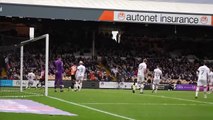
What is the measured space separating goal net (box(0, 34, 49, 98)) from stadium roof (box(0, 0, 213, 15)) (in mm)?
4579

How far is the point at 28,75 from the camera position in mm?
39625

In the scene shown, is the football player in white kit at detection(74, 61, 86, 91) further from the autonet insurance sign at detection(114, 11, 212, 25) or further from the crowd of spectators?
the autonet insurance sign at detection(114, 11, 212, 25)

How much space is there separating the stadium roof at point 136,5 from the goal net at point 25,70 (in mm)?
4579

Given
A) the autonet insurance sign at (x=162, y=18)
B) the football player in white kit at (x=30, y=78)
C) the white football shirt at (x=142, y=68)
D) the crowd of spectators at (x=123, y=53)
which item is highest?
the autonet insurance sign at (x=162, y=18)

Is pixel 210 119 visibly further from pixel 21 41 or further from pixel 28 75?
pixel 28 75

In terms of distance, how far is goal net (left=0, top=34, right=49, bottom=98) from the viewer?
25.8m

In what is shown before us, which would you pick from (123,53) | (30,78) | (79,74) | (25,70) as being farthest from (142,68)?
Result: (123,53)

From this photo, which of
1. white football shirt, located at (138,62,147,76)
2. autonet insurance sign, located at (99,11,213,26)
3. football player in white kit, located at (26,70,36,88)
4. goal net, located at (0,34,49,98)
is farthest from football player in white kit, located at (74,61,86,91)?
autonet insurance sign, located at (99,11,213,26)

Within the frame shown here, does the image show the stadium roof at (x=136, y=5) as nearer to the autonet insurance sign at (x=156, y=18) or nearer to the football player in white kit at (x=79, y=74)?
the autonet insurance sign at (x=156, y=18)

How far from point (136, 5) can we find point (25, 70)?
19.2 meters

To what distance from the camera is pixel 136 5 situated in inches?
2233

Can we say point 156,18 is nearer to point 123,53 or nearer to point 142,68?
point 123,53

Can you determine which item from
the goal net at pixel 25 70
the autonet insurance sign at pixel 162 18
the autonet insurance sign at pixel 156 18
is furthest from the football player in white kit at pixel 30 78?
the autonet insurance sign at pixel 162 18

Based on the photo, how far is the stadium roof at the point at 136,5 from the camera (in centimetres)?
5191
